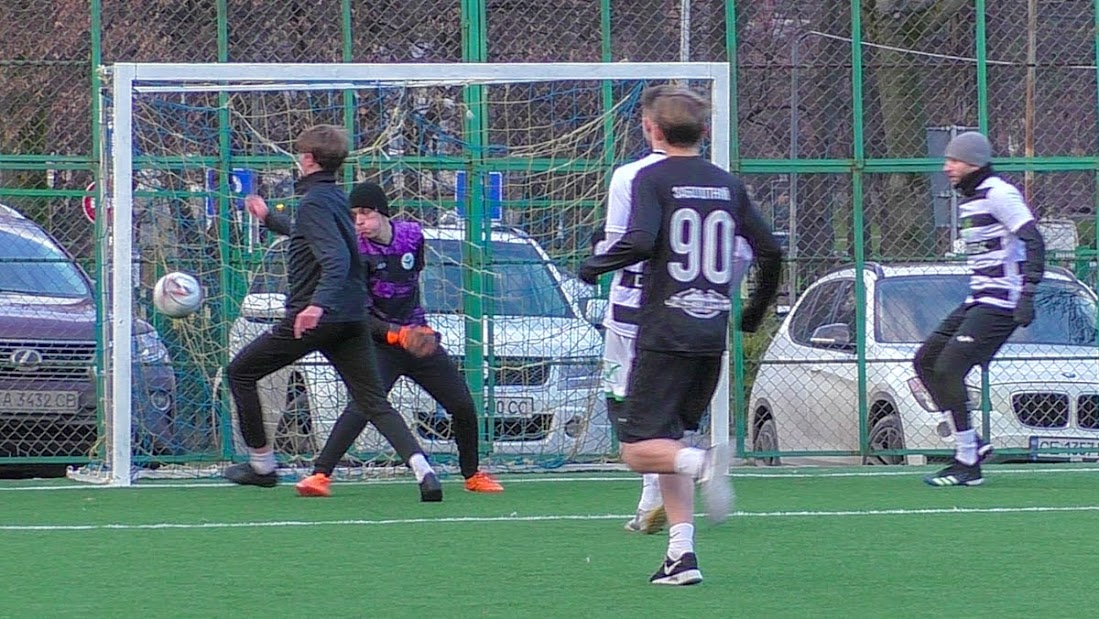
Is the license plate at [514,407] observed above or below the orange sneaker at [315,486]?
above

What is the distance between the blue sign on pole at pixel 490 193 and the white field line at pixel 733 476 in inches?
62.5

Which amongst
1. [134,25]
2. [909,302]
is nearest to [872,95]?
[909,302]

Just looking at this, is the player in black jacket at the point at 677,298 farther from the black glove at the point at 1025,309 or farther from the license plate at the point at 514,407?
the license plate at the point at 514,407

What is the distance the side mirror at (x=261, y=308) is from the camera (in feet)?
36.4

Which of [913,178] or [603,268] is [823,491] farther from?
[603,268]

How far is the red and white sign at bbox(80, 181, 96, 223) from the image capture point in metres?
11.1

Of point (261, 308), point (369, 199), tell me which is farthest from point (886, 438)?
point (369, 199)

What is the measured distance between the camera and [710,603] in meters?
6.12

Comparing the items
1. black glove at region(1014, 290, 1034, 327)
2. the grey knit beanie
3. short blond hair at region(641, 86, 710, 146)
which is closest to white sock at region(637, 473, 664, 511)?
short blond hair at region(641, 86, 710, 146)

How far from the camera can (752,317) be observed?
6.75m

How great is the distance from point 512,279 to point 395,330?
1754 millimetres

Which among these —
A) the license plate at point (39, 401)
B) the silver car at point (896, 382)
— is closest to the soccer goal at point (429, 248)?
the license plate at point (39, 401)

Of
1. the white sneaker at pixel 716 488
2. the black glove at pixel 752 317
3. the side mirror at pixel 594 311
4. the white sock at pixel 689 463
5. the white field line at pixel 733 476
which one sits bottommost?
the white field line at pixel 733 476

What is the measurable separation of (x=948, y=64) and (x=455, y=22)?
3.20 meters
